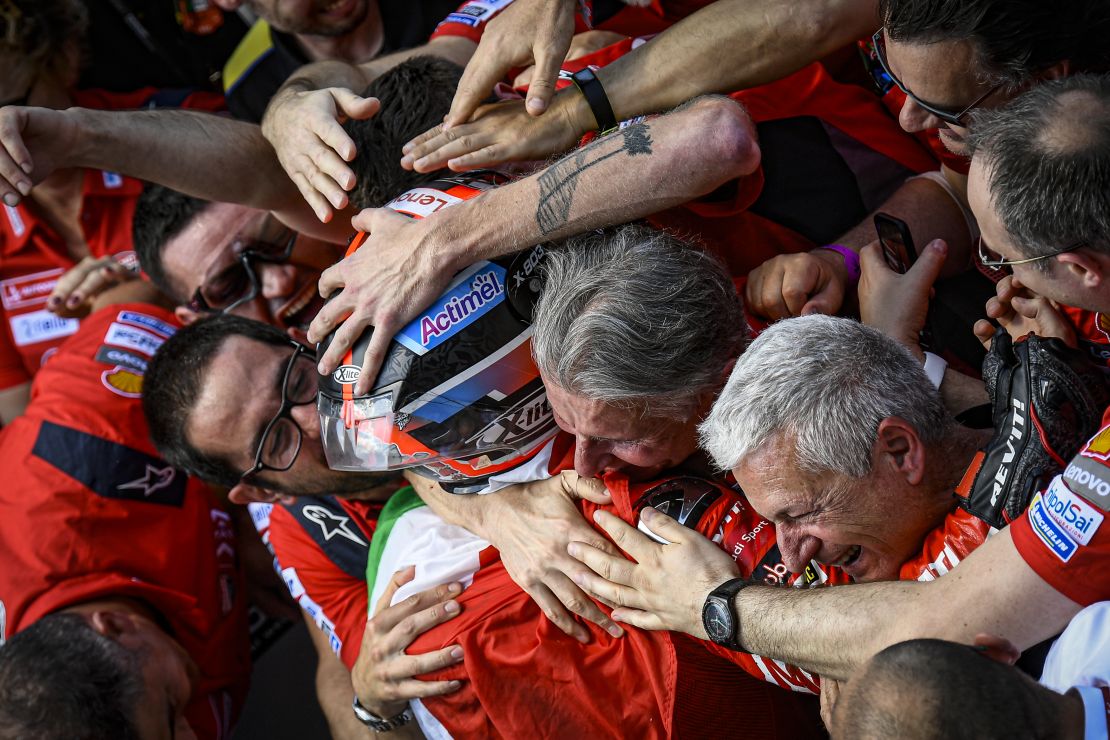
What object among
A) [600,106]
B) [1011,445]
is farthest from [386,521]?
[1011,445]

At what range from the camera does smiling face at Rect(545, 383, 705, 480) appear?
2.45 m

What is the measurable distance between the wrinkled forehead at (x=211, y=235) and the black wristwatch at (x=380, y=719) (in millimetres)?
1582

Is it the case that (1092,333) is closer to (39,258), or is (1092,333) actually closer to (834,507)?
(834,507)

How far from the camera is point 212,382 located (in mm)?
3244

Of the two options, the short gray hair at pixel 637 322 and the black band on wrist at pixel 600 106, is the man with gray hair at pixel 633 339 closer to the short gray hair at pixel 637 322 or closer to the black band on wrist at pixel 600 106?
the short gray hair at pixel 637 322

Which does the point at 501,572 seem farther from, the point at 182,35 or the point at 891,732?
the point at 182,35

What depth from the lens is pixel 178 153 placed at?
335 cm

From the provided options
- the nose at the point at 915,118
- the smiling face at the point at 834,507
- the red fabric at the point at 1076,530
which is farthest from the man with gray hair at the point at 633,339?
the red fabric at the point at 1076,530

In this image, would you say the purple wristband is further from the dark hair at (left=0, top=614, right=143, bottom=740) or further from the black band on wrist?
the dark hair at (left=0, top=614, right=143, bottom=740)

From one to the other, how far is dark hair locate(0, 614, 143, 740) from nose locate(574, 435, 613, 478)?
1671 millimetres

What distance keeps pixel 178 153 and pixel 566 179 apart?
4.96 feet

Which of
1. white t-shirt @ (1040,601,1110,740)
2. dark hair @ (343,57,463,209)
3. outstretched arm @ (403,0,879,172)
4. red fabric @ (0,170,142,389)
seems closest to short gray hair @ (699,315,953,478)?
white t-shirt @ (1040,601,1110,740)

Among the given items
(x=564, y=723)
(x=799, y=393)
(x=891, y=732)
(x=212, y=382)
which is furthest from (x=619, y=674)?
(x=212, y=382)

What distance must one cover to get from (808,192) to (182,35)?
11.2 feet
